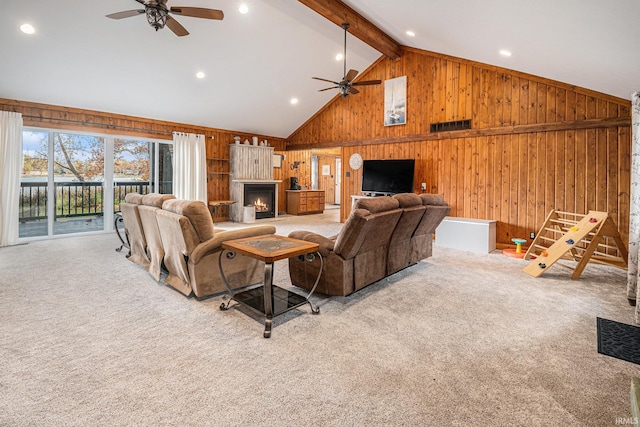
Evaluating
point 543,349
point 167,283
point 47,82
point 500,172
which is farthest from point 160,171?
point 543,349

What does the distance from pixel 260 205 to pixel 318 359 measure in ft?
25.2

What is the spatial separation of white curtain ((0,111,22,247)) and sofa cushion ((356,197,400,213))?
6310 mm

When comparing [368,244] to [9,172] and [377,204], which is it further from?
[9,172]

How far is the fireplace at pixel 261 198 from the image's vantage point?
30.1 ft

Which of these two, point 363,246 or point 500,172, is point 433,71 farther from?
point 363,246

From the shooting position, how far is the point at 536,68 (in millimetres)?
5027

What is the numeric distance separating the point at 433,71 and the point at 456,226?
3.39m

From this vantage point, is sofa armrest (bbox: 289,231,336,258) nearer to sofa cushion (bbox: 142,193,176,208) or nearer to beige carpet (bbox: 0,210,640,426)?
beige carpet (bbox: 0,210,640,426)

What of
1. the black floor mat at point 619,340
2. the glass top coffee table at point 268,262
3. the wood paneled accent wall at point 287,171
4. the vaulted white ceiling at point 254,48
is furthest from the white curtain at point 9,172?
the black floor mat at point 619,340

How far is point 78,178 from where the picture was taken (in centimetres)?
670

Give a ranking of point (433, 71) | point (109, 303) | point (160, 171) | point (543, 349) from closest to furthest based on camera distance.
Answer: point (543, 349) → point (109, 303) → point (433, 71) → point (160, 171)

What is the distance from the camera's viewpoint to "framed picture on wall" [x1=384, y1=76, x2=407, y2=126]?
7.39 m

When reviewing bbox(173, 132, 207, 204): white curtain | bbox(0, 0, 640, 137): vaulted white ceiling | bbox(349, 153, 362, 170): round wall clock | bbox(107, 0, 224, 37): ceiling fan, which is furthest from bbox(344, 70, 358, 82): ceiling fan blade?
bbox(173, 132, 207, 204): white curtain

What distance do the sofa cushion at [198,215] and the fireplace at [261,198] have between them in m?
5.97
